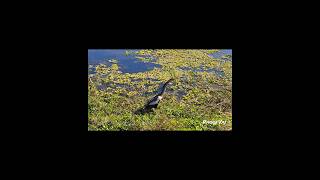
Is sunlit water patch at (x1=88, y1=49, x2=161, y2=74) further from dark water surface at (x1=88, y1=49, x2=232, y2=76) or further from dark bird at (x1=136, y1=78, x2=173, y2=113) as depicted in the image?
dark bird at (x1=136, y1=78, x2=173, y2=113)

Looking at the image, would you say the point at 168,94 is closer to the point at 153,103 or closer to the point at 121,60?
the point at 153,103

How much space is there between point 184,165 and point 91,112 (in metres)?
0.98

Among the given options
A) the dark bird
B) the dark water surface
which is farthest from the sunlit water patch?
the dark bird

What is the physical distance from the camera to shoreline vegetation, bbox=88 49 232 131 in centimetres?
318

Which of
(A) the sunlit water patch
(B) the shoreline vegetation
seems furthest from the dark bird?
(A) the sunlit water patch

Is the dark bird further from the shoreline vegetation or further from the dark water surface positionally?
the dark water surface

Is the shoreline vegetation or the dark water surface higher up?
the dark water surface

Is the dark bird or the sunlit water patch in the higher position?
the sunlit water patch

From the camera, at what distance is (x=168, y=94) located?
3252 millimetres

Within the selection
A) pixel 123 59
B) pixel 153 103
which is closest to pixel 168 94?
pixel 153 103

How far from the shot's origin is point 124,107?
3.24 metres
